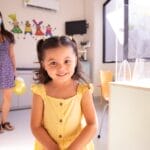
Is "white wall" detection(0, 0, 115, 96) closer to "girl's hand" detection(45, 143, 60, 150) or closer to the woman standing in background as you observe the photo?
the woman standing in background

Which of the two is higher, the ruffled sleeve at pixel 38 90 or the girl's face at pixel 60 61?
the girl's face at pixel 60 61

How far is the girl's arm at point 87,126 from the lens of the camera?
90 cm

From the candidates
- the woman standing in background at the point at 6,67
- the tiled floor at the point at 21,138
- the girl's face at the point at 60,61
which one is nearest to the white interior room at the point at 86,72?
the tiled floor at the point at 21,138

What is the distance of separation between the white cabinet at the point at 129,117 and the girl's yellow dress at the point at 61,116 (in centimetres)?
64

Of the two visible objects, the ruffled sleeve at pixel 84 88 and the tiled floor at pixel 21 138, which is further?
the tiled floor at pixel 21 138

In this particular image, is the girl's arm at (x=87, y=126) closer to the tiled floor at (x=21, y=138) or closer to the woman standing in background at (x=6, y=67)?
the tiled floor at (x=21, y=138)

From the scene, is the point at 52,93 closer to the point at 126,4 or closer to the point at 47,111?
the point at 47,111

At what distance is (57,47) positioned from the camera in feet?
2.94

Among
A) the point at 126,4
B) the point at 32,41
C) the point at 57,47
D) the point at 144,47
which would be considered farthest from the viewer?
the point at 32,41

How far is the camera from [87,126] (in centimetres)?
94

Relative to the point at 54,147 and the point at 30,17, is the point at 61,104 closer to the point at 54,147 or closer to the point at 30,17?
the point at 54,147

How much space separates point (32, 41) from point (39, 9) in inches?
24.5

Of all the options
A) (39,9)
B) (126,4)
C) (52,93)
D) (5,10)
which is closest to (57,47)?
(52,93)

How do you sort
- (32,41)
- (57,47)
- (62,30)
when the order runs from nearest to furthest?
(57,47), (32,41), (62,30)
